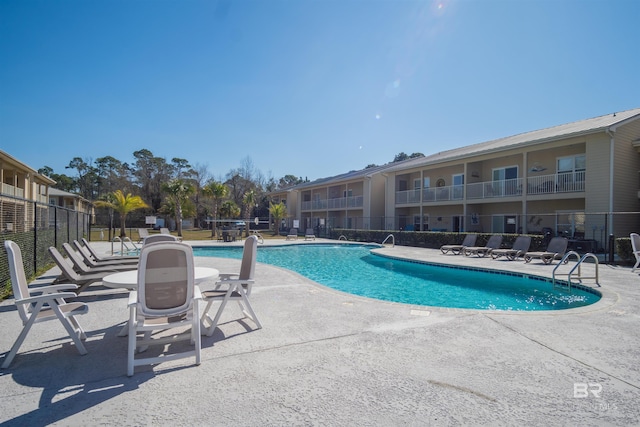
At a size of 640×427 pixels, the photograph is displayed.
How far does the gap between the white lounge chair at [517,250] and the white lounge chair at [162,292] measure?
42.9 feet

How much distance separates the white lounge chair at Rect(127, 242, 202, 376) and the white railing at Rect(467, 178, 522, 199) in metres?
18.4

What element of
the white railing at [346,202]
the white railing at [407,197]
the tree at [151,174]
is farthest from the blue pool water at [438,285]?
the tree at [151,174]

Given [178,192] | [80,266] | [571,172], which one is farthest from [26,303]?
[178,192]

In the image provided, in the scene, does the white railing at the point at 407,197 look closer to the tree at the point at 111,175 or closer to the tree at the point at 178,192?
the tree at the point at 178,192

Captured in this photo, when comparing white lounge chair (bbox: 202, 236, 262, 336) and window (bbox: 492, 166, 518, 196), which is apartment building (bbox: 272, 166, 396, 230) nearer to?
window (bbox: 492, 166, 518, 196)

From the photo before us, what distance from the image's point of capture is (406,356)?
3211 millimetres

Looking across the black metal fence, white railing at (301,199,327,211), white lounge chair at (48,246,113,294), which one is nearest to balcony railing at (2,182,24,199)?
the black metal fence

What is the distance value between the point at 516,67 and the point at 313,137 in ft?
46.2

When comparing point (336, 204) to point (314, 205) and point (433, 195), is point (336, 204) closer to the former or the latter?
point (314, 205)

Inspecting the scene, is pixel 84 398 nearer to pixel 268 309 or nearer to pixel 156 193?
pixel 268 309

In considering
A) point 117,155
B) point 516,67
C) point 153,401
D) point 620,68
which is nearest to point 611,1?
point 516,67

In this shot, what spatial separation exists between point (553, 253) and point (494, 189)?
7560 millimetres

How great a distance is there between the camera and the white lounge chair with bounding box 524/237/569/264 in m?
11.3

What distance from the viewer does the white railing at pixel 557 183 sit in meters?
15.1
